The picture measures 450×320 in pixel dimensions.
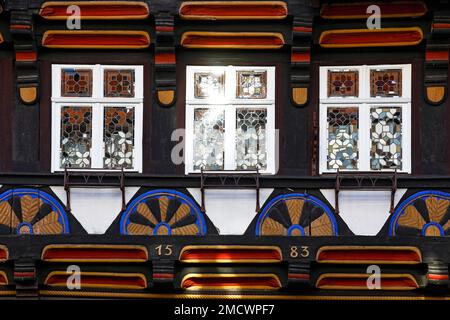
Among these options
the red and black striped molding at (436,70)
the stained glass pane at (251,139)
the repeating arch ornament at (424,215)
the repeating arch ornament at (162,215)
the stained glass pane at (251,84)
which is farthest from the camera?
the stained glass pane at (251,84)

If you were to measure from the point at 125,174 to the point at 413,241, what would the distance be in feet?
10.2

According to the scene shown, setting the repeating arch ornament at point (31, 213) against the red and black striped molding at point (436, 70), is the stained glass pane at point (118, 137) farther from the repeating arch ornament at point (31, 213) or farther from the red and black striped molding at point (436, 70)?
the red and black striped molding at point (436, 70)

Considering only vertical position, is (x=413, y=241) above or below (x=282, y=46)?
below

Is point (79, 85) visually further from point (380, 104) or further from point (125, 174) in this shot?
point (380, 104)

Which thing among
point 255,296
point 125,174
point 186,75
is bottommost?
point 255,296

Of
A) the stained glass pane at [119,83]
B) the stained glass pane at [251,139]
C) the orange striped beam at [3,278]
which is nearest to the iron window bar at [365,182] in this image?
the stained glass pane at [251,139]

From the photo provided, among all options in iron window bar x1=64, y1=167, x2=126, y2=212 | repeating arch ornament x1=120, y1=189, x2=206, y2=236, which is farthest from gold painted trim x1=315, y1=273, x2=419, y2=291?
iron window bar x1=64, y1=167, x2=126, y2=212

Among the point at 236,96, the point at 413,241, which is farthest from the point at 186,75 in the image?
the point at 413,241

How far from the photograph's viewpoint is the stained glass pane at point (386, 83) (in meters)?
17.2

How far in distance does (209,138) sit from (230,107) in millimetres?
402

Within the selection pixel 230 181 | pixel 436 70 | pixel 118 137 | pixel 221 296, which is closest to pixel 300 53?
pixel 436 70

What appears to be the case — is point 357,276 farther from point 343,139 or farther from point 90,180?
point 90,180

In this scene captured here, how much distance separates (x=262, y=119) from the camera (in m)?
17.3

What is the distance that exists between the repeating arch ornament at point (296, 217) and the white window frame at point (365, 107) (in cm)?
41
